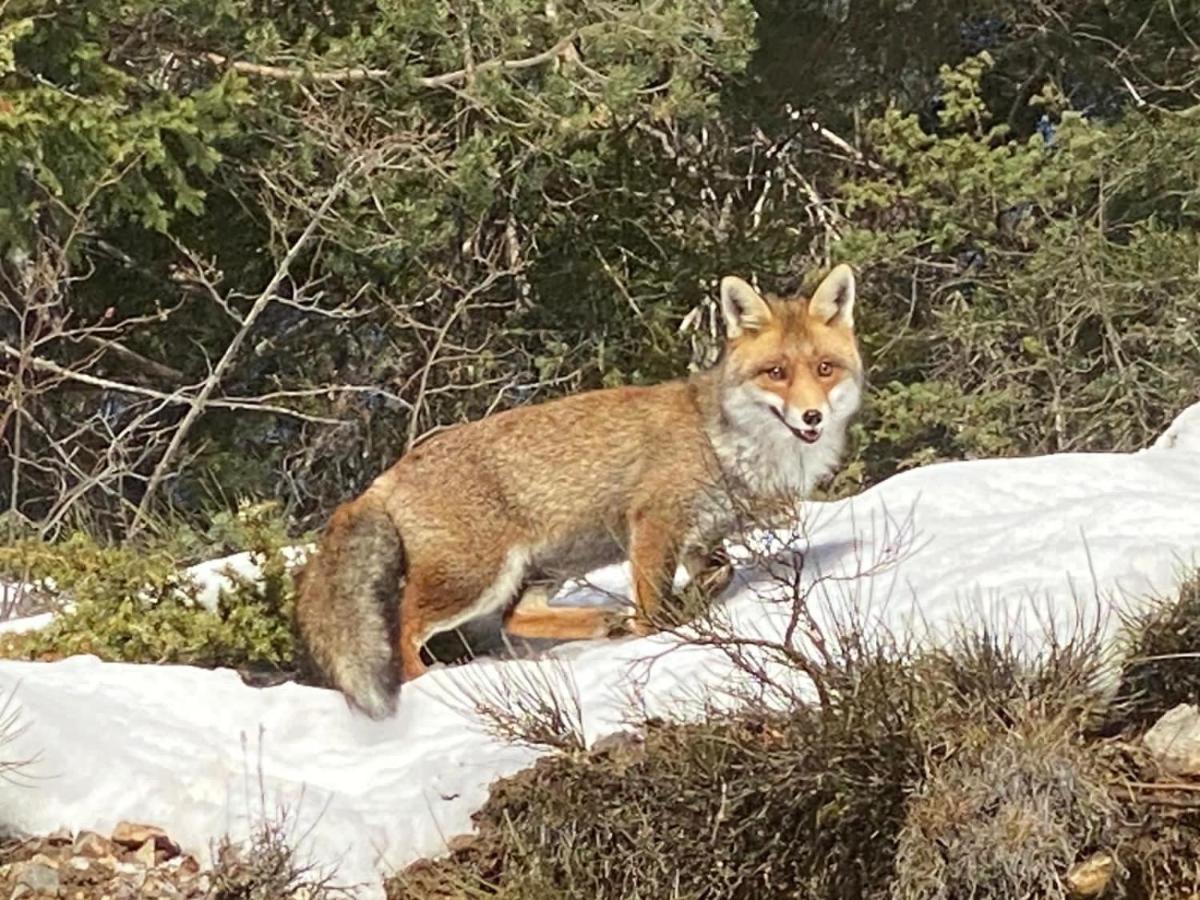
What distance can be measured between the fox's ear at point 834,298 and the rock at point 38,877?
12.4ft

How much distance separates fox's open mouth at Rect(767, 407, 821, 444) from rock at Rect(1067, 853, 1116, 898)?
93.3 inches

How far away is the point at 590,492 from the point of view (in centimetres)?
739

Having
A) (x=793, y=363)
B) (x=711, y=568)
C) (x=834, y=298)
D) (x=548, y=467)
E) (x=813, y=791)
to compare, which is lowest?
(x=711, y=568)

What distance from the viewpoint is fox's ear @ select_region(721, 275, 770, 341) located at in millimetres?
7645

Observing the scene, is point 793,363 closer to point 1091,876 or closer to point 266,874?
point 1091,876

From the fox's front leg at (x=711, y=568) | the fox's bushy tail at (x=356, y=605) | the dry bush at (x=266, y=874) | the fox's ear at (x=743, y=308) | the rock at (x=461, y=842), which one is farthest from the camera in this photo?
the fox's ear at (x=743, y=308)

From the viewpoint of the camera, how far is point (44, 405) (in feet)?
44.0

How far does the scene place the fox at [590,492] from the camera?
700 cm

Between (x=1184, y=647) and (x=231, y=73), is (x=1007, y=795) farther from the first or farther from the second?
(x=231, y=73)

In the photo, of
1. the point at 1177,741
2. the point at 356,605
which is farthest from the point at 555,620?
the point at 1177,741

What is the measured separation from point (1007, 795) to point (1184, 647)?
35.1 inches

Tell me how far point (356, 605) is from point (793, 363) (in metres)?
2.01

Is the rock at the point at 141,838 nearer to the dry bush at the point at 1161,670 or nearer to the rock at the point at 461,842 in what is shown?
the rock at the point at 461,842

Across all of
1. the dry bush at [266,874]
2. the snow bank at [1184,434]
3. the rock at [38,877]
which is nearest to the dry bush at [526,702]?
the dry bush at [266,874]
